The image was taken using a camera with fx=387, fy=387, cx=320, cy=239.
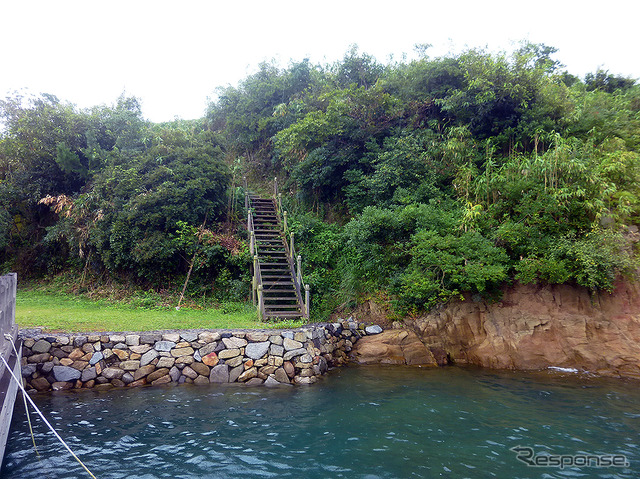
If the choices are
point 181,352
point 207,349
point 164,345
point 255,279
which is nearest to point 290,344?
point 207,349

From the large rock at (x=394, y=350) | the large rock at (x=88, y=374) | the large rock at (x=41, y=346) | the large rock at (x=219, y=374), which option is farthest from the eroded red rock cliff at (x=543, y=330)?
the large rock at (x=41, y=346)

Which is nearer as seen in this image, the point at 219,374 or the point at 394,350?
the point at 219,374

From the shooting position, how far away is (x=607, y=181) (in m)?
10.6

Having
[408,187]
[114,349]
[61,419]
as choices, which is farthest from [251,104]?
[61,419]

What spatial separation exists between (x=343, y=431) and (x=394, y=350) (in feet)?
14.9

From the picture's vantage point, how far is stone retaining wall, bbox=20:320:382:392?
7977 mm

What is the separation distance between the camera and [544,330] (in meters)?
9.98

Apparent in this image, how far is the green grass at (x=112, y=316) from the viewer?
9.34 meters

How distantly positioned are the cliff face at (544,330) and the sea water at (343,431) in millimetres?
949

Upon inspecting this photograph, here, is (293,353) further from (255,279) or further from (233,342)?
(255,279)

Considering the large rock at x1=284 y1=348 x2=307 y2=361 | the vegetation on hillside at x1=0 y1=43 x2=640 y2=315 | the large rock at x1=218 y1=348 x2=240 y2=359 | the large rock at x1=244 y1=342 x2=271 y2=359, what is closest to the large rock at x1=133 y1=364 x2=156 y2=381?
the large rock at x1=218 y1=348 x2=240 y2=359

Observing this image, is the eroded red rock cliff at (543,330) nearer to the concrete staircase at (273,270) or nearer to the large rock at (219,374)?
the concrete staircase at (273,270)

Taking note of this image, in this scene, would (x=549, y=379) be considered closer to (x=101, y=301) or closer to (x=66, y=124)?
(x=101, y=301)

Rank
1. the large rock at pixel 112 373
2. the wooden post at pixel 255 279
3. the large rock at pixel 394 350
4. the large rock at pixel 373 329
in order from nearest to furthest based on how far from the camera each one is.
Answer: the large rock at pixel 112 373 < the large rock at pixel 394 350 < the large rock at pixel 373 329 < the wooden post at pixel 255 279
